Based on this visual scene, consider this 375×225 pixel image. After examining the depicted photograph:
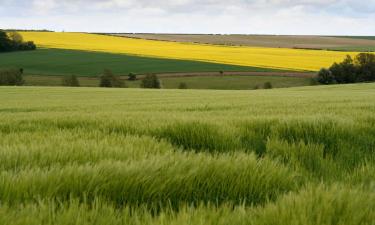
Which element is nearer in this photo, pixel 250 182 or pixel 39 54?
pixel 250 182

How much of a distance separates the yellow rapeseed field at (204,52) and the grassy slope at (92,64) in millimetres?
4274

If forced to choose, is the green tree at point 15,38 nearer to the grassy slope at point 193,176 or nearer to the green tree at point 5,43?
the green tree at point 5,43

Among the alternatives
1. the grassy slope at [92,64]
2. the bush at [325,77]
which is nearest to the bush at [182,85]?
the grassy slope at [92,64]

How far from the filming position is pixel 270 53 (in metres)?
87.4

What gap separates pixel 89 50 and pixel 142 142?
9020 cm

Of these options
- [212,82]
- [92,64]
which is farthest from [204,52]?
[212,82]

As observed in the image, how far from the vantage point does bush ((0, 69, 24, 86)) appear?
59.0 metres

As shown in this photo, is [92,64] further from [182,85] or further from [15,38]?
[15,38]

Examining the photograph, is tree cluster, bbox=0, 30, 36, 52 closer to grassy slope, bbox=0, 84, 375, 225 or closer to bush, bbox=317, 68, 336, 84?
bush, bbox=317, 68, 336, 84

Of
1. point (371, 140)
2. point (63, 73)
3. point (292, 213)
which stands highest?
point (292, 213)

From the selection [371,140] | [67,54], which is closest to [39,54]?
[67,54]

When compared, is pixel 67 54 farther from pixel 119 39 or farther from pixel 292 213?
pixel 292 213

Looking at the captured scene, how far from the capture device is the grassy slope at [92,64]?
70.9m

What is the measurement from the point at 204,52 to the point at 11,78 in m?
38.9
